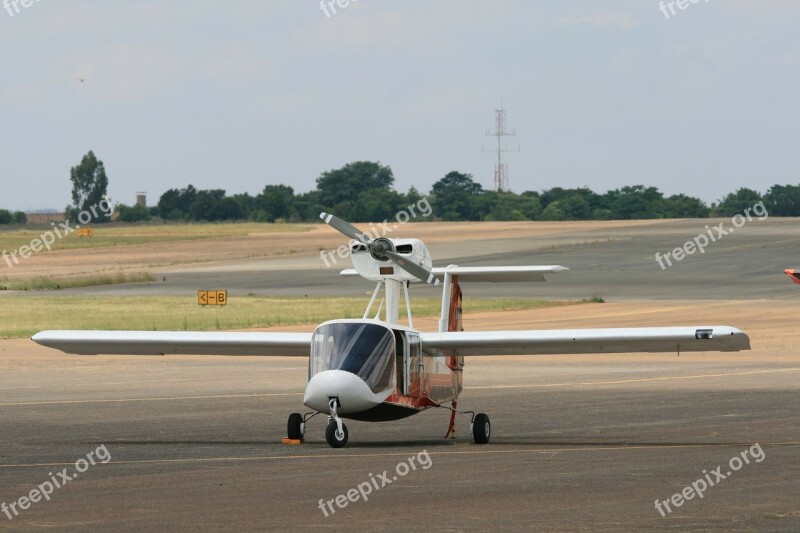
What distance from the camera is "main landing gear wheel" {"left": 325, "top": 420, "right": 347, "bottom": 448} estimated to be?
70.8ft

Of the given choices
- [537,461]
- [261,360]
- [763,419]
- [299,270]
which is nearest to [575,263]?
[299,270]

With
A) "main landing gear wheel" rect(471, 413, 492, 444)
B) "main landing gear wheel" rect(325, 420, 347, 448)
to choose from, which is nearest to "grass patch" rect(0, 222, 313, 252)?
"main landing gear wheel" rect(471, 413, 492, 444)

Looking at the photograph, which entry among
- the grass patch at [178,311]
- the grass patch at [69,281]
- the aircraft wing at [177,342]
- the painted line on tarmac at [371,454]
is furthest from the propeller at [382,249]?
the grass patch at [69,281]

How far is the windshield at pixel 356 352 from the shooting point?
2117 centimetres

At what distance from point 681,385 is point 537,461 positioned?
1627cm

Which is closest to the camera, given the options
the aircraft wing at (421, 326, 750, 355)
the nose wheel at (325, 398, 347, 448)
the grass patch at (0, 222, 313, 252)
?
the nose wheel at (325, 398, 347, 448)

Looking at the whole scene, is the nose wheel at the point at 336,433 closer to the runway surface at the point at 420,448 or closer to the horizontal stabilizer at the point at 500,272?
the runway surface at the point at 420,448

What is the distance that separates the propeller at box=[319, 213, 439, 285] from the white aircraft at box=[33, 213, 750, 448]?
15 mm

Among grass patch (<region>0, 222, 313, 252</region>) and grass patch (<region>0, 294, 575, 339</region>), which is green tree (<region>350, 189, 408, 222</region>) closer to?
grass patch (<region>0, 222, 313, 252</region>)

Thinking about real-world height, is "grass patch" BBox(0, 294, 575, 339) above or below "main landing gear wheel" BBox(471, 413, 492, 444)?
below

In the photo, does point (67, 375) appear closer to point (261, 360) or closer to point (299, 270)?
point (261, 360)

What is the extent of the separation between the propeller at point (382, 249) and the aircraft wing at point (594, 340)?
111 cm

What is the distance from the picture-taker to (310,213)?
197125 millimetres

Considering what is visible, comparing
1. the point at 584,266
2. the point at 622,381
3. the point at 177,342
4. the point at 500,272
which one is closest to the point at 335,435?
the point at 177,342
